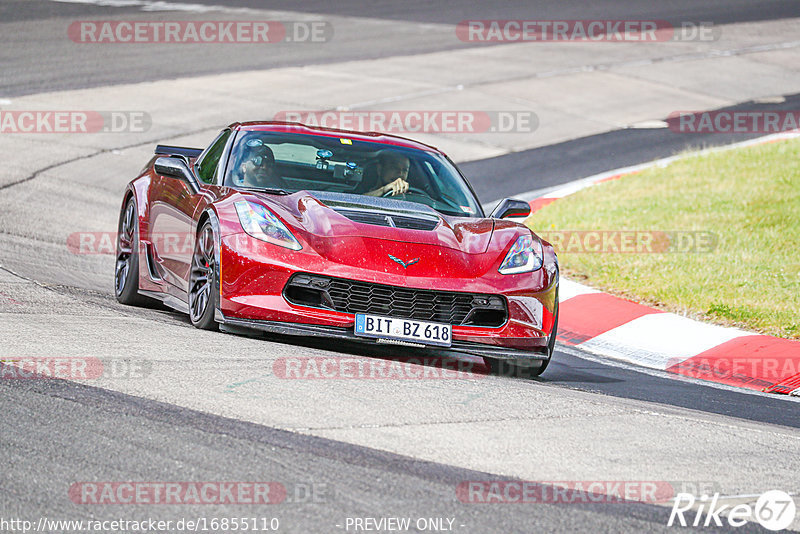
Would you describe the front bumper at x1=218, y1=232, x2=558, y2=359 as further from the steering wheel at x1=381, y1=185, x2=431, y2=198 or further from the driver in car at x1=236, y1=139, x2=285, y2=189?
the steering wheel at x1=381, y1=185, x2=431, y2=198

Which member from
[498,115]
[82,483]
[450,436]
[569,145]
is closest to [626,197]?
[569,145]

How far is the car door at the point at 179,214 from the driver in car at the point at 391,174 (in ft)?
3.62

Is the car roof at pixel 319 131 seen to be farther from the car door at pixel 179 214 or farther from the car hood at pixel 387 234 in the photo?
the car hood at pixel 387 234

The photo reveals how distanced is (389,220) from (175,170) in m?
1.67

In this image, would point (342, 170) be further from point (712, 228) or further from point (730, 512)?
point (712, 228)

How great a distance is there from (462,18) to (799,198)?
1627 cm

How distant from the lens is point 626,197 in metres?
14.2

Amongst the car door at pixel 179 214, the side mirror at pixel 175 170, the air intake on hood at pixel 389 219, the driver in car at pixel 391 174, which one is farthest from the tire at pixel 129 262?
the air intake on hood at pixel 389 219

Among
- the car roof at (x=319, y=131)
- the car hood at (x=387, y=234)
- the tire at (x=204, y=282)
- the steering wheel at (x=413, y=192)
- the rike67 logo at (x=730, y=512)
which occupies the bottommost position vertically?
Result: the rike67 logo at (x=730, y=512)

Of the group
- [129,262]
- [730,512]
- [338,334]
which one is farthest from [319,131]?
[730,512]

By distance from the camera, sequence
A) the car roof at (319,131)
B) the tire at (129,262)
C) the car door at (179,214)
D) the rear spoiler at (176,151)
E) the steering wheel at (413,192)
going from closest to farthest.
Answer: the car door at (179,214) → the steering wheel at (413,192) → the car roof at (319,131) → the tire at (129,262) → the rear spoiler at (176,151)

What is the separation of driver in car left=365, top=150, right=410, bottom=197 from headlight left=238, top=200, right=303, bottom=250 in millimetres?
1119

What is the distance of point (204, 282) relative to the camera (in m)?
7.23

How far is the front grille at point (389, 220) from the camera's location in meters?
7.11
